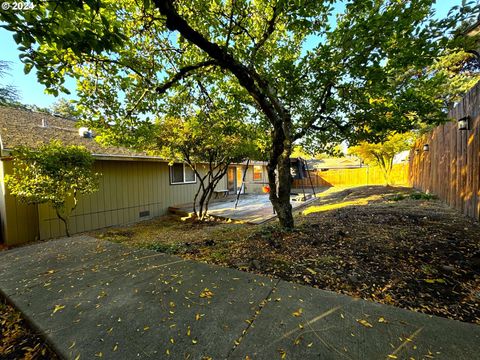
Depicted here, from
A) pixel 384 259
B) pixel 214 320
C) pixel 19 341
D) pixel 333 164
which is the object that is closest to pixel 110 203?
pixel 19 341

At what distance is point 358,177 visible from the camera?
19.7m

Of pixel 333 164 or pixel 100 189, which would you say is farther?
pixel 333 164

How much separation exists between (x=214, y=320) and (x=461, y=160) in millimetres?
5770

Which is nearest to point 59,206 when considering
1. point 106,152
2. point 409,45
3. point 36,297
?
point 106,152

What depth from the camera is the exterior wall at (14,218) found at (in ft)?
18.7

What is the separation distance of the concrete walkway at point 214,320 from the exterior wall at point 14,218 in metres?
4.79

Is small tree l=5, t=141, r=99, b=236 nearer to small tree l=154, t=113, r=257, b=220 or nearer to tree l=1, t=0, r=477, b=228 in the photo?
tree l=1, t=0, r=477, b=228

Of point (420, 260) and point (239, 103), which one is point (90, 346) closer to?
point (420, 260)

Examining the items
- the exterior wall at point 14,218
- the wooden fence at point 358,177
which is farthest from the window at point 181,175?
the wooden fence at point 358,177

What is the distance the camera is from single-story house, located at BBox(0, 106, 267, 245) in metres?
5.85

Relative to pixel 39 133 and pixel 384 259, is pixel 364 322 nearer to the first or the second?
pixel 384 259

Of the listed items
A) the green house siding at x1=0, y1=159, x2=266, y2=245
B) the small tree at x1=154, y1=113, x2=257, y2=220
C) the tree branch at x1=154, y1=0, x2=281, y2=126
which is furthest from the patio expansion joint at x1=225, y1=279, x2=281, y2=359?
the green house siding at x1=0, y1=159, x2=266, y2=245

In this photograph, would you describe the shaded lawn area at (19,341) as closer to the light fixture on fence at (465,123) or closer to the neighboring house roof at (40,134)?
the neighboring house roof at (40,134)

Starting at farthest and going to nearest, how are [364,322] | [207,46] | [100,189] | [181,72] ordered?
[100,189] → [181,72] → [207,46] → [364,322]
